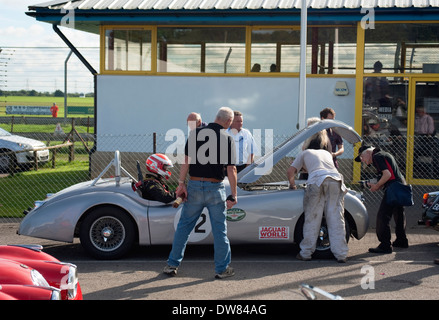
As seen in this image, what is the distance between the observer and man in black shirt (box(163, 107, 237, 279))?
696 centimetres

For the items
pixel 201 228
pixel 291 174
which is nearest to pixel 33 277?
pixel 201 228

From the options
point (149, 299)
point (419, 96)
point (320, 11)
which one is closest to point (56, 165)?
point (320, 11)

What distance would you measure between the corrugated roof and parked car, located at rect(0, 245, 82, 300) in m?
9.65

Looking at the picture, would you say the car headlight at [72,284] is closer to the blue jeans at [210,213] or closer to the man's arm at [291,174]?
the blue jeans at [210,213]

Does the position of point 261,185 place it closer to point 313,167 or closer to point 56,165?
point 313,167

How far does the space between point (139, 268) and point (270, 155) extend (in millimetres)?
2176

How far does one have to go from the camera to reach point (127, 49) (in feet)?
50.2

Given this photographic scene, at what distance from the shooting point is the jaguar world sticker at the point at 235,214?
7.96 metres

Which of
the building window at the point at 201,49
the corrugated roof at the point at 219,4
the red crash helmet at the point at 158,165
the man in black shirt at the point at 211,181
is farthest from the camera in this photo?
the building window at the point at 201,49

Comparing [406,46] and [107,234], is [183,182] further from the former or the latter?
[406,46]

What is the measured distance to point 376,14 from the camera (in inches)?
544

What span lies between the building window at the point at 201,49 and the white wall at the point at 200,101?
0.27m

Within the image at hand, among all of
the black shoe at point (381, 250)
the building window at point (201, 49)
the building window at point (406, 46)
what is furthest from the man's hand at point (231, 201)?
the building window at point (406, 46)

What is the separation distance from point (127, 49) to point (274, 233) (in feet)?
28.1
